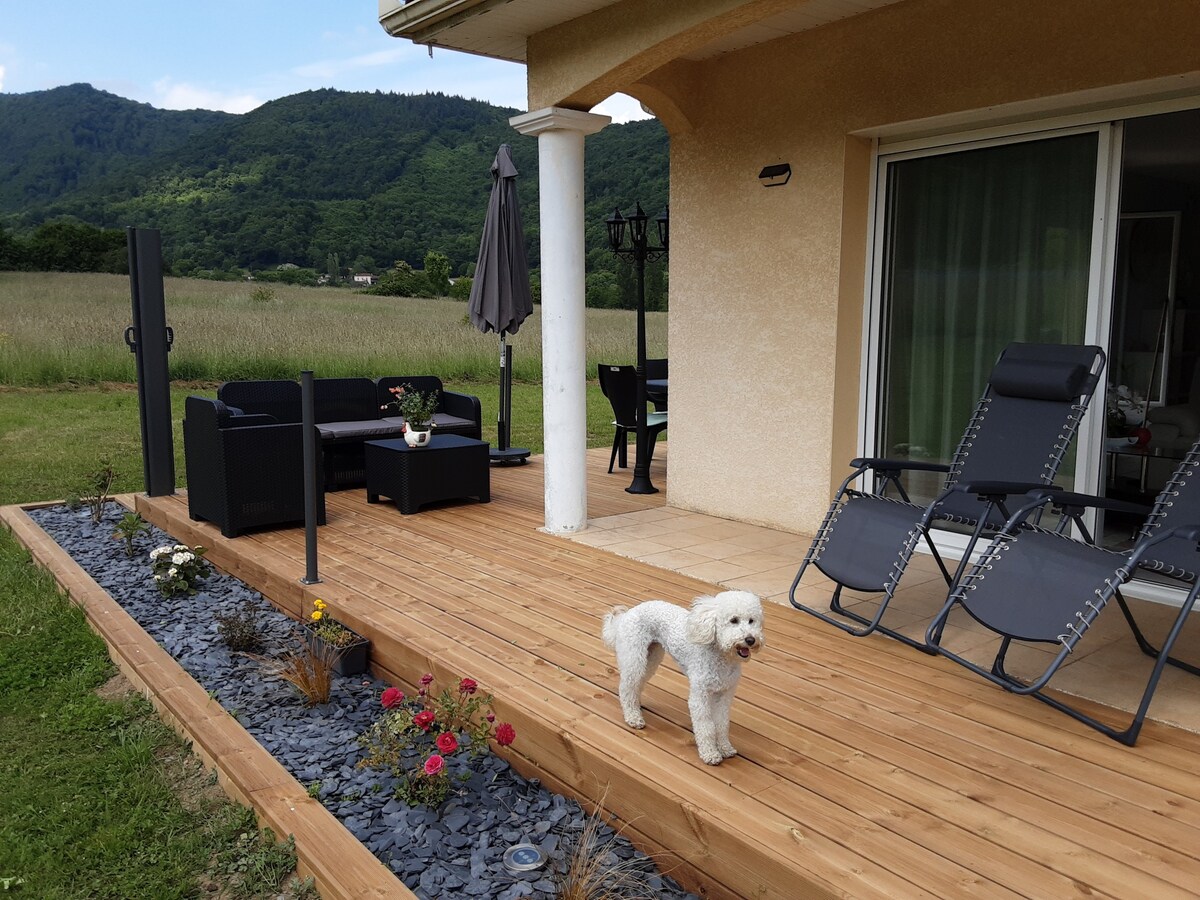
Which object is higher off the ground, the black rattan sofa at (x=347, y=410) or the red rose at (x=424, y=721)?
the black rattan sofa at (x=347, y=410)

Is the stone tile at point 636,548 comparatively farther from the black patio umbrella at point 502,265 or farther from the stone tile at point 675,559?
the black patio umbrella at point 502,265

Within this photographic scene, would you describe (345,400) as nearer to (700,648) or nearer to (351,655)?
(351,655)

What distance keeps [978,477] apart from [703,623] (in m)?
2.01

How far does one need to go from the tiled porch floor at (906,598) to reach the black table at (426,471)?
103 cm

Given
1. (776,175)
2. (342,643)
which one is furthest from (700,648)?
(776,175)

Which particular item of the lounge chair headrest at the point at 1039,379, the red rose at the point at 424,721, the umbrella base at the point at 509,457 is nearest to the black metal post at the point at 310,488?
the red rose at the point at 424,721

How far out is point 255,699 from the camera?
135 inches

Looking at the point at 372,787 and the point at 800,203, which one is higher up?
the point at 800,203

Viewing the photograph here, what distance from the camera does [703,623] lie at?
2.28m

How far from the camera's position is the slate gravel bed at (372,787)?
7.54 feet

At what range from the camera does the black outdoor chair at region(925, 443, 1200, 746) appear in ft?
8.12

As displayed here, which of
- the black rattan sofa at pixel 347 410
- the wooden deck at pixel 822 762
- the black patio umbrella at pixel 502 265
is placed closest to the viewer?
the wooden deck at pixel 822 762

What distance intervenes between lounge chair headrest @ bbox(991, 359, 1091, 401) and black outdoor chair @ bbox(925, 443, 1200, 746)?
0.58 metres

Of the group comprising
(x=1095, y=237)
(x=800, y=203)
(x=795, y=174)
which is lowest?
(x=1095, y=237)
